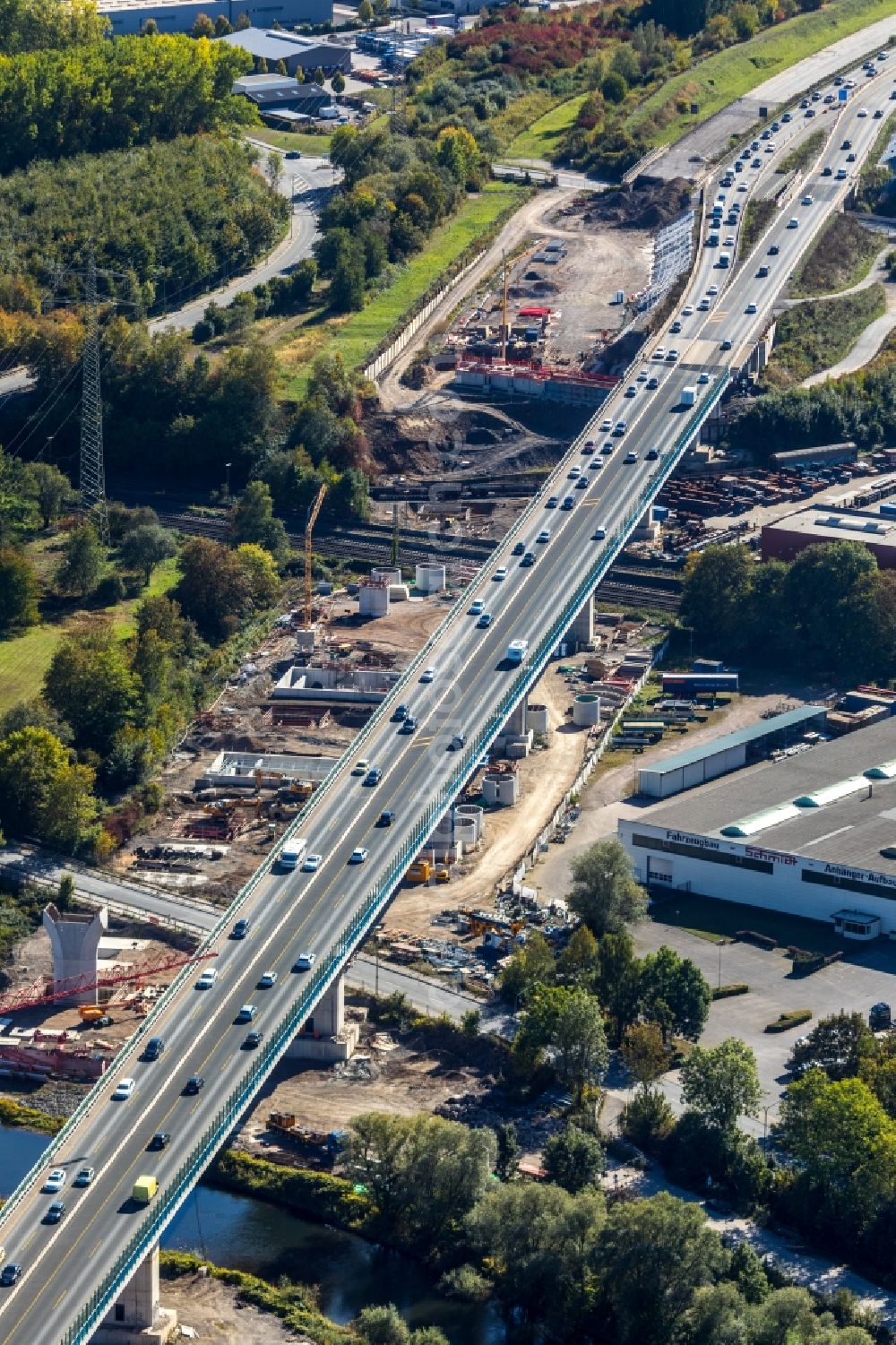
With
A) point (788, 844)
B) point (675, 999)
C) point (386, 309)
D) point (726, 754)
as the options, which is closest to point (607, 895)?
point (675, 999)

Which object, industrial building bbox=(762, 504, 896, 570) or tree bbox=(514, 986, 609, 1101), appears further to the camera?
industrial building bbox=(762, 504, 896, 570)

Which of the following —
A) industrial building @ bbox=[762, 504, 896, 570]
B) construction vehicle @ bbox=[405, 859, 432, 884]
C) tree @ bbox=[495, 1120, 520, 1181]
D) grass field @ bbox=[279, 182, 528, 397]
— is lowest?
tree @ bbox=[495, 1120, 520, 1181]

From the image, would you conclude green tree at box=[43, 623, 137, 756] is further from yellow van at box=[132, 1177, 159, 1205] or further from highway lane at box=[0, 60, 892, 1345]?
yellow van at box=[132, 1177, 159, 1205]

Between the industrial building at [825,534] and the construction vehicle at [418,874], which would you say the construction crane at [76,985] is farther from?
the industrial building at [825,534]

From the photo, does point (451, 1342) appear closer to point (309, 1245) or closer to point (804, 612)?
point (309, 1245)

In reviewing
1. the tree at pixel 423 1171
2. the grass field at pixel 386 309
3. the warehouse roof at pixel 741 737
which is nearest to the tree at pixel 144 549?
the grass field at pixel 386 309

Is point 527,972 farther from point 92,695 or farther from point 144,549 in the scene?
point 144,549

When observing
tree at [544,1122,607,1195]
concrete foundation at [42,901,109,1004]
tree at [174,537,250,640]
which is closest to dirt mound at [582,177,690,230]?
tree at [174,537,250,640]

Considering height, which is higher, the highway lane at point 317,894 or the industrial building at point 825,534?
the industrial building at point 825,534
